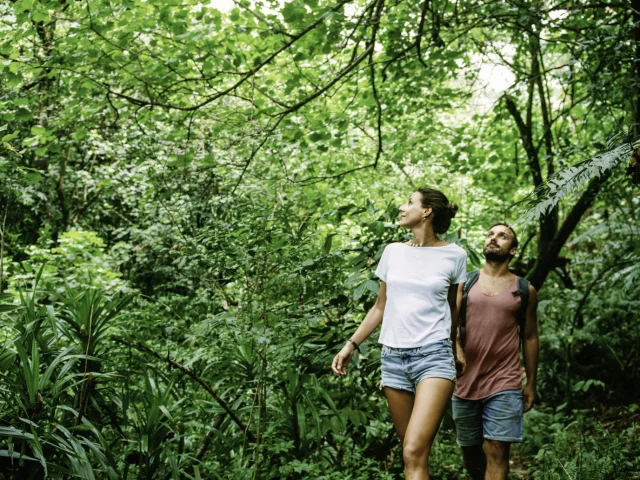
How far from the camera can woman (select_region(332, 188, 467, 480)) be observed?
298cm

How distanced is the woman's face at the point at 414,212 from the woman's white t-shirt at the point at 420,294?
16 cm

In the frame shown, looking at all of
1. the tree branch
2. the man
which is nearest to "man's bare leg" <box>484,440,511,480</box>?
the man

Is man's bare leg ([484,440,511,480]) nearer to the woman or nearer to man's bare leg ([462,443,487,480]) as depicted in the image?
man's bare leg ([462,443,487,480])

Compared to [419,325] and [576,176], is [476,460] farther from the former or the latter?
[576,176]

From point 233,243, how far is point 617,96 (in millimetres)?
4258

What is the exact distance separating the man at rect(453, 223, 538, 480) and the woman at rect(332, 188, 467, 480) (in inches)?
17.5

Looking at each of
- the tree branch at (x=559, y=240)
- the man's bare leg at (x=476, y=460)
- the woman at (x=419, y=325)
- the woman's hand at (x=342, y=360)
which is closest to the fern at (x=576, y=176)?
the woman at (x=419, y=325)

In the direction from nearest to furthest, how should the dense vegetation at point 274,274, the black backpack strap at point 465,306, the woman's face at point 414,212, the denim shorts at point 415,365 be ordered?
the denim shorts at point 415,365
the woman's face at point 414,212
the dense vegetation at point 274,274
the black backpack strap at point 465,306

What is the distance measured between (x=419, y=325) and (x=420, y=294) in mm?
171

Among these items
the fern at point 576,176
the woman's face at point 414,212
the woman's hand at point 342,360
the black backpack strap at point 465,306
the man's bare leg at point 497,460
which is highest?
the fern at point 576,176

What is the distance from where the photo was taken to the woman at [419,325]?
2982 millimetres

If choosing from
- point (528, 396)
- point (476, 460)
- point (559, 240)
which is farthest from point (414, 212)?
point (559, 240)

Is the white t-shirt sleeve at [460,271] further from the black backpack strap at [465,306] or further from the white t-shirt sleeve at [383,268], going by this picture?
the black backpack strap at [465,306]

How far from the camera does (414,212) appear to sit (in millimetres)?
3441
